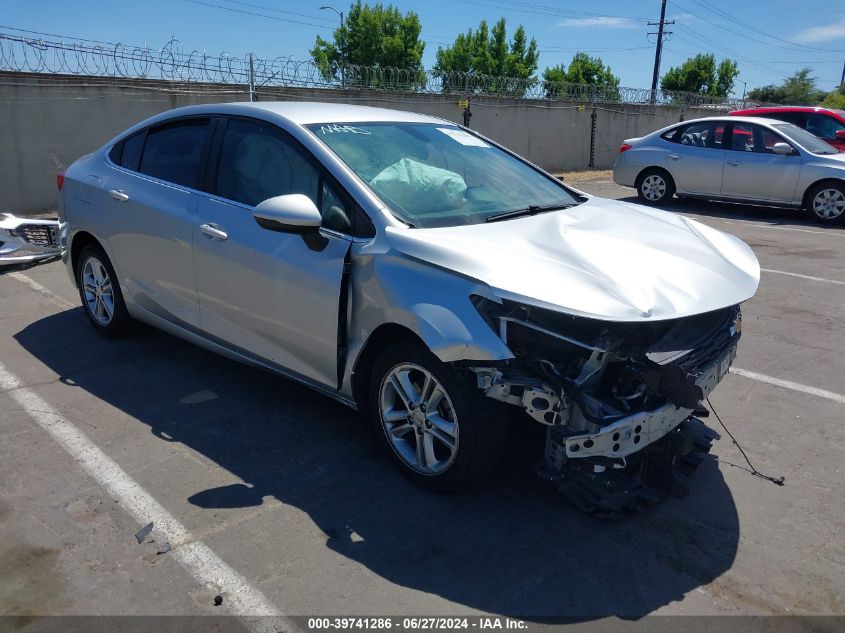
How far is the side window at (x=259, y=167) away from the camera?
3.93 m

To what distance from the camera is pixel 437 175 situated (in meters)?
4.08

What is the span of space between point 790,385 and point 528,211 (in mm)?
2288

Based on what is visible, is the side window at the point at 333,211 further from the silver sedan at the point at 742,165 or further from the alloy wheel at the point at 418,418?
the silver sedan at the point at 742,165

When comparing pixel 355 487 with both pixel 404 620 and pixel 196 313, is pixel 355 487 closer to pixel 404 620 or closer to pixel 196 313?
pixel 404 620

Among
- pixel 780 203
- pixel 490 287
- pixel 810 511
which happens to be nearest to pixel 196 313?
pixel 490 287

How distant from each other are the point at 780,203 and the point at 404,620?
441 inches

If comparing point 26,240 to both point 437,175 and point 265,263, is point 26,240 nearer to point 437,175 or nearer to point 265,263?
point 265,263

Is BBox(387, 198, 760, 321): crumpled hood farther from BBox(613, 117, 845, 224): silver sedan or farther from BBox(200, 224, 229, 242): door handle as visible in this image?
BBox(613, 117, 845, 224): silver sedan

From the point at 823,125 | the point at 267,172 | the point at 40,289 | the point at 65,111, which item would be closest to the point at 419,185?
the point at 267,172

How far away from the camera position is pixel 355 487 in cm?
358

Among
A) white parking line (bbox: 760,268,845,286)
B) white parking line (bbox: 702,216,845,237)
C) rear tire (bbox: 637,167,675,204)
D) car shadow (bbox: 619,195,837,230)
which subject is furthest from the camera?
rear tire (bbox: 637,167,675,204)

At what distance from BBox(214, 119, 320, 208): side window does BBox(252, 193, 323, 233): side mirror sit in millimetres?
246

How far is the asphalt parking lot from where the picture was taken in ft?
9.27

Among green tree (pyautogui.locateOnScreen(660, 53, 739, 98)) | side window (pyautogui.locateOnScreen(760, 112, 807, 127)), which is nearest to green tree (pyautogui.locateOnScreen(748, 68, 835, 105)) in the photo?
green tree (pyautogui.locateOnScreen(660, 53, 739, 98))
